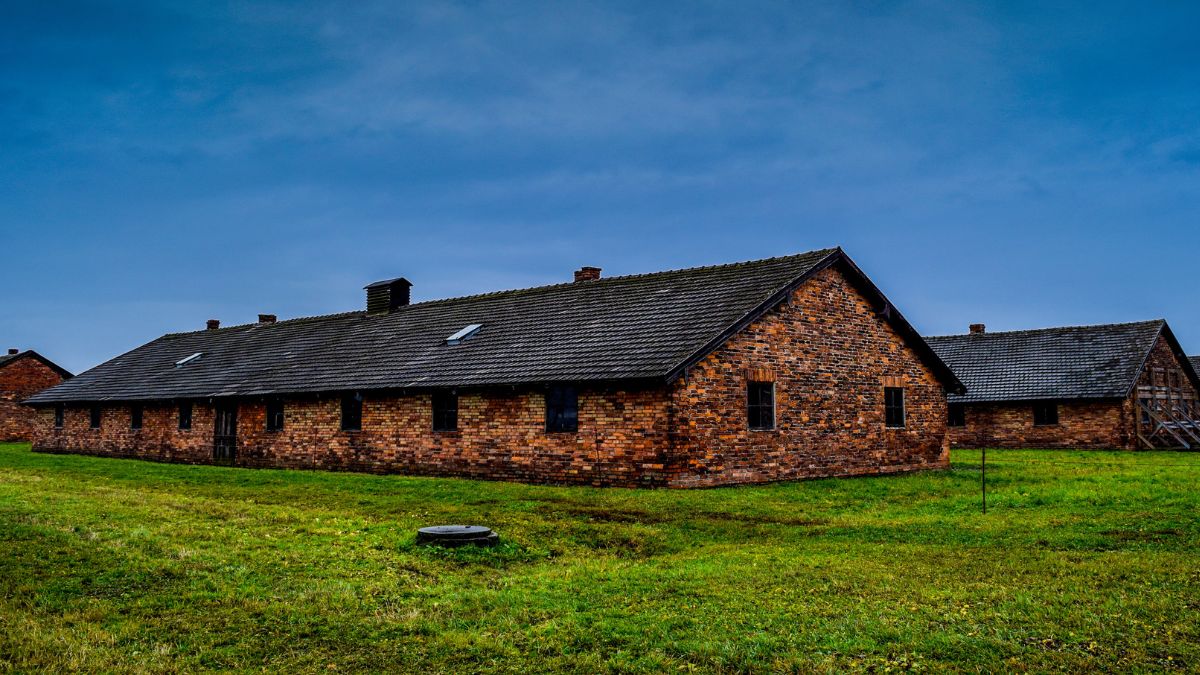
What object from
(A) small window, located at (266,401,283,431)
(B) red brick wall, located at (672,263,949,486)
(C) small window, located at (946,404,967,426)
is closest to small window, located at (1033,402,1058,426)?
(C) small window, located at (946,404,967,426)

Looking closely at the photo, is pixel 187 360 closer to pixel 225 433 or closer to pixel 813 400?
pixel 225 433

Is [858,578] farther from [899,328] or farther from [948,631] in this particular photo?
[899,328]

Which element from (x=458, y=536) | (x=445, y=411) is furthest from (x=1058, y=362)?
(x=458, y=536)

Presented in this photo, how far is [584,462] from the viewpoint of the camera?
60.9 ft

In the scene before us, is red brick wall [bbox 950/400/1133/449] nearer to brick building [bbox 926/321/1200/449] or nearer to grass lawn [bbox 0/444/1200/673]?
brick building [bbox 926/321/1200/449]

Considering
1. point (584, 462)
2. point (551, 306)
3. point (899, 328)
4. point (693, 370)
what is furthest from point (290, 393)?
point (899, 328)

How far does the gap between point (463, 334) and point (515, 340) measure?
2.55 metres

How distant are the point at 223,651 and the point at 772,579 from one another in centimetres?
480

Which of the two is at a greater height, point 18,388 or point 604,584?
point 18,388

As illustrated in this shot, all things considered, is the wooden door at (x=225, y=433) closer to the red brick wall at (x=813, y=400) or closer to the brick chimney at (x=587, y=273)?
the brick chimney at (x=587, y=273)

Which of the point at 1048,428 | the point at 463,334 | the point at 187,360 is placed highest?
the point at 463,334

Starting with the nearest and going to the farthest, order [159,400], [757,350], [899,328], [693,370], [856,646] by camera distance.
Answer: [856,646] → [693,370] → [757,350] → [899,328] → [159,400]

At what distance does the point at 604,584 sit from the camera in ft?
27.8

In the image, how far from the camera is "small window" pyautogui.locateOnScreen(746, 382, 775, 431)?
1914cm
